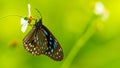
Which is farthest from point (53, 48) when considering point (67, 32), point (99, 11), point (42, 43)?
point (67, 32)

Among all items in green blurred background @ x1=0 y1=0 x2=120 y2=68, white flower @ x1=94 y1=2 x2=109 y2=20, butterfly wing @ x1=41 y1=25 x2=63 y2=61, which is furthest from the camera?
green blurred background @ x1=0 y1=0 x2=120 y2=68

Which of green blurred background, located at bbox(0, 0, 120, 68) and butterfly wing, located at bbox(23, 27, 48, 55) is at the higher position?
butterfly wing, located at bbox(23, 27, 48, 55)

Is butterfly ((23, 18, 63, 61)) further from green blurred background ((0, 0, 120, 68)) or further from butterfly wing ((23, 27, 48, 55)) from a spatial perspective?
green blurred background ((0, 0, 120, 68))

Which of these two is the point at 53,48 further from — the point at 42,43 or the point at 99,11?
the point at 99,11

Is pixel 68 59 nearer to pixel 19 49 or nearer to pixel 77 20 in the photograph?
pixel 19 49

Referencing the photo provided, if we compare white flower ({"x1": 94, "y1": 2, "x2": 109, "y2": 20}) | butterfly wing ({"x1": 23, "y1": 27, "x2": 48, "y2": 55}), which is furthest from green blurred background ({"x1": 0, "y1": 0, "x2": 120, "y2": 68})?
butterfly wing ({"x1": 23, "y1": 27, "x2": 48, "y2": 55})

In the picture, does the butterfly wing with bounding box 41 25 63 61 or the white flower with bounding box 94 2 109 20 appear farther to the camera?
the white flower with bounding box 94 2 109 20

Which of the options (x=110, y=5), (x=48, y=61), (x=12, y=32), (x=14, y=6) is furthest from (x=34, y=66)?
(x=110, y=5)

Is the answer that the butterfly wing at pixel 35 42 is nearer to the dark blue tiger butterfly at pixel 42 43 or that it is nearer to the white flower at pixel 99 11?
the dark blue tiger butterfly at pixel 42 43
